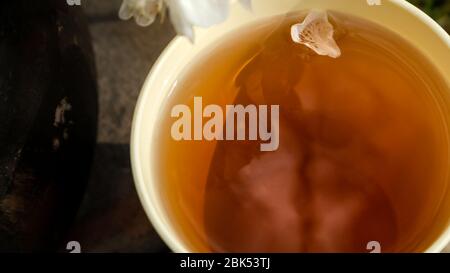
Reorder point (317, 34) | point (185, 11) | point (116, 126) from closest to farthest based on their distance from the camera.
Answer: point (185, 11) < point (317, 34) < point (116, 126)

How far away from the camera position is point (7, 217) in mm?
857

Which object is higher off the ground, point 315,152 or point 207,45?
point 207,45

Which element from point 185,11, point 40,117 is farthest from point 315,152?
point 40,117

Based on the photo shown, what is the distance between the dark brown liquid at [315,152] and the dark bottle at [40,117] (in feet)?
0.59

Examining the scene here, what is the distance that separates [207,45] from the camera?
80 cm

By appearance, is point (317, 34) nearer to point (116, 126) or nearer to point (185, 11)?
point (185, 11)

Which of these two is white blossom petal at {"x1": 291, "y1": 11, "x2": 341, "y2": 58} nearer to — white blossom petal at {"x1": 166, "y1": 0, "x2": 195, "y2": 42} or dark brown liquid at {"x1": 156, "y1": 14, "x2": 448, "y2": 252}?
dark brown liquid at {"x1": 156, "y1": 14, "x2": 448, "y2": 252}

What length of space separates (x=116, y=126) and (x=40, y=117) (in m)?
0.27

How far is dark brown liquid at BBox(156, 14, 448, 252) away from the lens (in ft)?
2.56

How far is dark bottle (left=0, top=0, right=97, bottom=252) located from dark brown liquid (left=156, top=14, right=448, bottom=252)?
18 centimetres

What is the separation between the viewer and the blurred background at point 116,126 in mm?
1065
